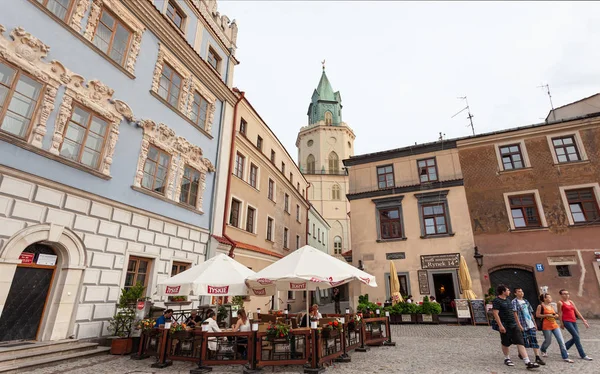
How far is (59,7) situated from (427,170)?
804 inches

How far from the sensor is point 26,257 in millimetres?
8109

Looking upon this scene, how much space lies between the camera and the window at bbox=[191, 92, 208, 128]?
14818 millimetres

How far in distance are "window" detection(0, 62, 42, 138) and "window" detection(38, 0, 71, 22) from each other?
241 centimetres

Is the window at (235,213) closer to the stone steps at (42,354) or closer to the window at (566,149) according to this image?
the stone steps at (42,354)

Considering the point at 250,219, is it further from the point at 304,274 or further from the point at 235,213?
the point at 304,274

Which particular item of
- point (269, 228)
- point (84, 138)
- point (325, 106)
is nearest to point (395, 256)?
point (269, 228)

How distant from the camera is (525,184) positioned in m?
18.4

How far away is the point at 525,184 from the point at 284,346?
18158 millimetres

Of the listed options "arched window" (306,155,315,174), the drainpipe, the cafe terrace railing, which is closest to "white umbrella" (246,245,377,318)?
the cafe terrace railing

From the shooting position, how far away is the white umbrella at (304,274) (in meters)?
7.86

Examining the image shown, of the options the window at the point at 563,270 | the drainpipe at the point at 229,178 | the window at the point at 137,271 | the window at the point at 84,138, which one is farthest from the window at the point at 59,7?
the window at the point at 563,270

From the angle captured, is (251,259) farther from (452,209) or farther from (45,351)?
(452,209)

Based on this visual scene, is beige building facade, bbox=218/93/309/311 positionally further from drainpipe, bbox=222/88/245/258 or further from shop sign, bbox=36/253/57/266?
shop sign, bbox=36/253/57/266

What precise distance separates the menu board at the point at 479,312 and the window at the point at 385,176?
8907 millimetres
